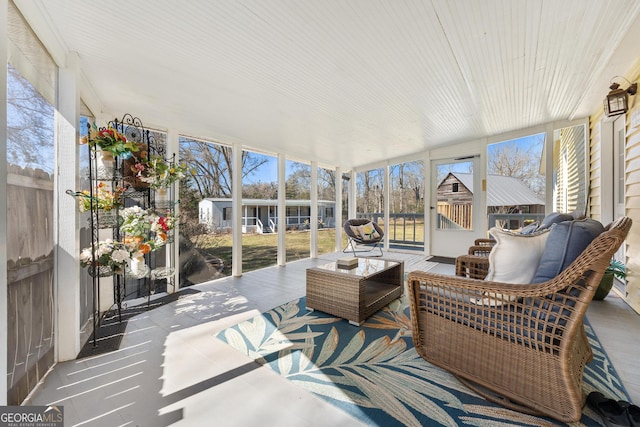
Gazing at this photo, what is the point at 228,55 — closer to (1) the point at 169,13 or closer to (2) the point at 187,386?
(1) the point at 169,13

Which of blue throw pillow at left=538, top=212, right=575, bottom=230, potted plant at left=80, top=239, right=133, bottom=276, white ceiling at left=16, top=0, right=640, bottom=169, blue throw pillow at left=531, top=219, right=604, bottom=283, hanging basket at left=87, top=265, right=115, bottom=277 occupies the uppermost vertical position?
white ceiling at left=16, top=0, right=640, bottom=169

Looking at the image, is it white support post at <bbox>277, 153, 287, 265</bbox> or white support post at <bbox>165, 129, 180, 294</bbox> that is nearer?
white support post at <bbox>165, 129, 180, 294</bbox>

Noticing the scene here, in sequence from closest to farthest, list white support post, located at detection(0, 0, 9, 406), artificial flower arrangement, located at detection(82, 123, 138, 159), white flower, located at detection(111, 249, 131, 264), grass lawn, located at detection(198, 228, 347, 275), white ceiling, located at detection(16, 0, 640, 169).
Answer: white support post, located at detection(0, 0, 9, 406) → white ceiling, located at detection(16, 0, 640, 169) → artificial flower arrangement, located at detection(82, 123, 138, 159) → white flower, located at detection(111, 249, 131, 264) → grass lawn, located at detection(198, 228, 347, 275)

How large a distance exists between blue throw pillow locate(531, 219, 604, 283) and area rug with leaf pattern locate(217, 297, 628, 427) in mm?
723

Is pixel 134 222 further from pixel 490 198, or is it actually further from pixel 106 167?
pixel 490 198

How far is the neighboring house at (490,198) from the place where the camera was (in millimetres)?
4476

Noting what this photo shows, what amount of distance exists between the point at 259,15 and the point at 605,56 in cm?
291

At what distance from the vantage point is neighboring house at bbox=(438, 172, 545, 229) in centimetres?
448

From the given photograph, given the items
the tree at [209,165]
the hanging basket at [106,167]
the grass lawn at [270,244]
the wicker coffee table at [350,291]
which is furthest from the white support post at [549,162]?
the hanging basket at [106,167]

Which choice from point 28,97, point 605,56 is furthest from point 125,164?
point 605,56

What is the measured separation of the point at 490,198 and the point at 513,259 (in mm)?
4054

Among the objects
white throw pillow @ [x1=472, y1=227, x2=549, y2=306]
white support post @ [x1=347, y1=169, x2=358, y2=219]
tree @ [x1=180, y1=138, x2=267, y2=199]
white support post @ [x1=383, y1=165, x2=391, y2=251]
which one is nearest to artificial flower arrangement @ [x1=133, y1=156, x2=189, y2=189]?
tree @ [x1=180, y1=138, x2=267, y2=199]

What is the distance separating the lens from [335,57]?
2.05m

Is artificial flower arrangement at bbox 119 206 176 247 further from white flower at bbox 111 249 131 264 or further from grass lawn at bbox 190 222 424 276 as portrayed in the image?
grass lawn at bbox 190 222 424 276
